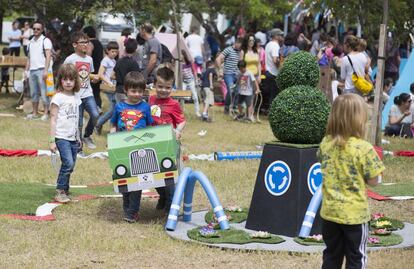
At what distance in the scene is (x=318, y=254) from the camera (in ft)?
24.9

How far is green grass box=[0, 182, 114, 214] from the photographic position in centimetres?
965

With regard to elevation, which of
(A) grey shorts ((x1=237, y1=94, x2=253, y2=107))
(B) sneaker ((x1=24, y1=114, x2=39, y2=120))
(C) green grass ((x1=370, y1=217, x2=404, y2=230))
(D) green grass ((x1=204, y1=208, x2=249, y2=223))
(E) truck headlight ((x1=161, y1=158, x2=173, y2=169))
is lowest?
(B) sneaker ((x1=24, y1=114, x2=39, y2=120))

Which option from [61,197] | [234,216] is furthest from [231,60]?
[234,216]

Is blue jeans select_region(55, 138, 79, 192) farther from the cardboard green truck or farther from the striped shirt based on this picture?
the striped shirt

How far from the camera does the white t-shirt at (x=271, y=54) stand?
2053cm

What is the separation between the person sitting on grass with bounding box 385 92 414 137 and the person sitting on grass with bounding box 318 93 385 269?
39.6 ft

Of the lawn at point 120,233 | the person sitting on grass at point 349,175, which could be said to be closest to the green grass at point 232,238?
the lawn at point 120,233

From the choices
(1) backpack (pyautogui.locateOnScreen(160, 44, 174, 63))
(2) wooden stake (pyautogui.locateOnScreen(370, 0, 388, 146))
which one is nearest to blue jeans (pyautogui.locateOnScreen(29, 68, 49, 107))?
(1) backpack (pyautogui.locateOnScreen(160, 44, 174, 63))

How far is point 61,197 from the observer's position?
32.7 ft

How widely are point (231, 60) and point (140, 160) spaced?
472 inches

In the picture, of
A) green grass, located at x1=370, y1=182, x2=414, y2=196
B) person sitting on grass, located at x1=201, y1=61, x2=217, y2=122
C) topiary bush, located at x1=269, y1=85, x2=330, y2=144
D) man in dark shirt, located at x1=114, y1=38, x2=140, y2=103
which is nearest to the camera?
topiary bush, located at x1=269, y1=85, x2=330, y2=144

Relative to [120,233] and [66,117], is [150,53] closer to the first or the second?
[66,117]

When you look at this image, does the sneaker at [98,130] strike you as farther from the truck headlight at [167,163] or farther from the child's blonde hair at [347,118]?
the child's blonde hair at [347,118]

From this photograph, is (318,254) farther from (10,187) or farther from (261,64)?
(261,64)
